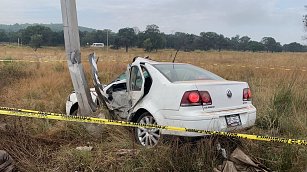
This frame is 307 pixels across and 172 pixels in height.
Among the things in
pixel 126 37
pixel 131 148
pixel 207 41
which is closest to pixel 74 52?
pixel 131 148

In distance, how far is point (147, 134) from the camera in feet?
17.0

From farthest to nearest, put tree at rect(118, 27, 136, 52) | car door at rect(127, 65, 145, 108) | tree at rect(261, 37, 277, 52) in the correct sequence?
1. tree at rect(261, 37, 277, 52)
2. tree at rect(118, 27, 136, 52)
3. car door at rect(127, 65, 145, 108)

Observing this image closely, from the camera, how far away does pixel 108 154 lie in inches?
184

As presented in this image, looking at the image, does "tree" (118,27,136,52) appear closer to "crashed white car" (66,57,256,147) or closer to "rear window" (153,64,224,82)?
"rear window" (153,64,224,82)

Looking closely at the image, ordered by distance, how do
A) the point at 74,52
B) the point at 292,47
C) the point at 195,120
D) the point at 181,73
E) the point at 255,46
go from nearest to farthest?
the point at 195,120
the point at 181,73
the point at 74,52
the point at 255,46
the point at 292,47

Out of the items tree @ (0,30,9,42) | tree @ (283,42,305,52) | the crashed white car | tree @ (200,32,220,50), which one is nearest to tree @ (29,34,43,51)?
tree @ (0,30,9,42)

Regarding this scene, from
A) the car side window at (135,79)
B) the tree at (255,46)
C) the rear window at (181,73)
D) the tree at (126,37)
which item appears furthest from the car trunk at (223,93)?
the tree at (255,46)

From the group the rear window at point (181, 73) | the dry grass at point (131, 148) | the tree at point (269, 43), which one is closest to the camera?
the dry grass at point (131, 148)

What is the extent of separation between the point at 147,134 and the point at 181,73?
1.09m

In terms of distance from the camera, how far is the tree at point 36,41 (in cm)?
5297

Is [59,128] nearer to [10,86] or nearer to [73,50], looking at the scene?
[73,50]

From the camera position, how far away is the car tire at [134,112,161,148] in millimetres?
5090

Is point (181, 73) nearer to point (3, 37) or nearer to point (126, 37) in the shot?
point (126, 37)

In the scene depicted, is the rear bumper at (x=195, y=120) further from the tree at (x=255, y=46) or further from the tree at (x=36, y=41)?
the tree at (x=36, y=41)
